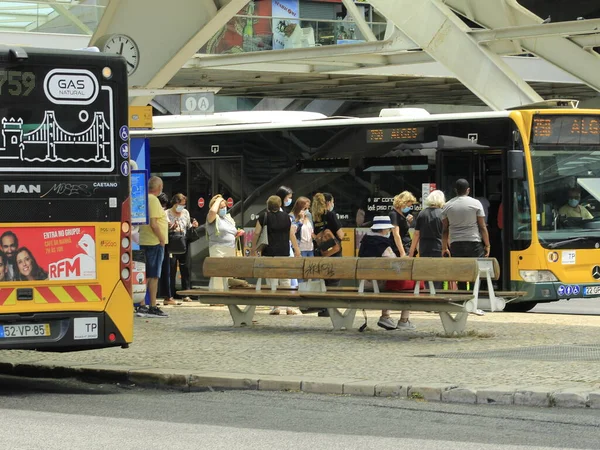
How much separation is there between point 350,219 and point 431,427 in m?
12.3

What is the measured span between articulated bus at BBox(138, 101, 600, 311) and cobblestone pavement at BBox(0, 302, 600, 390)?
191 centimetres

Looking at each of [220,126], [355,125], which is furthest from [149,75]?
[355,125]

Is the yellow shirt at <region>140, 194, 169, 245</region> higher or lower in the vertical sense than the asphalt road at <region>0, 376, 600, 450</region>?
higher

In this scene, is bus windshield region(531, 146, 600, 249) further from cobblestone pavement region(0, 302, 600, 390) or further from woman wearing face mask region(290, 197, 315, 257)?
woman wearing face mask region(290, 197, 315, 257)

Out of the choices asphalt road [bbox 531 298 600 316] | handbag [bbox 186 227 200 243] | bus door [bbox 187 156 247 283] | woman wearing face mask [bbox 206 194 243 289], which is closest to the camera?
woman wearing face mask [bbox 206 194 243 289]

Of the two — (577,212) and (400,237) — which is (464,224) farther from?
(577,212)

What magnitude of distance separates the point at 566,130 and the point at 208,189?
664 centimetres

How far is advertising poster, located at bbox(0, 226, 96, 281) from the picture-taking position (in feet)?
36.4

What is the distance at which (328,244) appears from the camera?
18.5 m

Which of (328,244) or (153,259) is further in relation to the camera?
(328,244)

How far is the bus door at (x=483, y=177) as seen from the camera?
776 inches

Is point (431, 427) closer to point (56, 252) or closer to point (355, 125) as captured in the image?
point (56, 252)

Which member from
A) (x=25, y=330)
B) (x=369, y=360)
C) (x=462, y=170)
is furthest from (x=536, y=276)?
(x=25, y=330)

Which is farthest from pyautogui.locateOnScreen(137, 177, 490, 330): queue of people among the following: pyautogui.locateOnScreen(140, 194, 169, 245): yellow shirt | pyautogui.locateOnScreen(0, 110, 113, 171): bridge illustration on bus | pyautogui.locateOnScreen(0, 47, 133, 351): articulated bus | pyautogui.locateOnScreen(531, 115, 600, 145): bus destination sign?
pyautogui.locateOnScreen(0, 110, 113, 171): bridge illustration on bus
